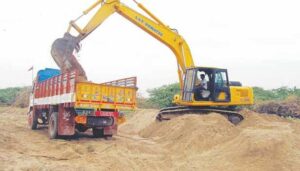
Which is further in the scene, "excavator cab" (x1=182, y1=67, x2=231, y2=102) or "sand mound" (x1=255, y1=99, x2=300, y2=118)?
"sand mound" (x1=255, y1=99, x2=300, y2=118)

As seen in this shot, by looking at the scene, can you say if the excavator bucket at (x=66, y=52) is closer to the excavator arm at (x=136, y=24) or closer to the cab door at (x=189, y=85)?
the excavator arm at (x=136, y=24)

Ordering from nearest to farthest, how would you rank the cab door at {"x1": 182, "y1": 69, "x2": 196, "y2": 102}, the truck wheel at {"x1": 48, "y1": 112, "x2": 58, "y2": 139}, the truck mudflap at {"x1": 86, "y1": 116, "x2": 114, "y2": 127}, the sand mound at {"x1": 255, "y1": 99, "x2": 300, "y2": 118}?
the truck mudflap at {"x1": 86, "y1": 116, "x2": 114, "y2": 127} < the truck wheel at {"x1": 48, "y1": 112, "x2": 58, "y2": 139} < the cab door at {"x1": 182, "y1": 69, "x2": 196, "y2": 102} < the sand mound at {"x1": 255, "y1": 99, "x2": 300, "y2": 118}

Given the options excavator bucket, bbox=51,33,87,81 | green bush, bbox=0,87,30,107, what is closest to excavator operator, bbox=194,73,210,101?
excavator bucket, bbox=51,33,87,81

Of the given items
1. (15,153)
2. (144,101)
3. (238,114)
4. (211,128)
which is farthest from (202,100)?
(144,101)

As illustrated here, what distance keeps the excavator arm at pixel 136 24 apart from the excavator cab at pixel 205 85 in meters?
1.36

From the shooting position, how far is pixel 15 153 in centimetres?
1050

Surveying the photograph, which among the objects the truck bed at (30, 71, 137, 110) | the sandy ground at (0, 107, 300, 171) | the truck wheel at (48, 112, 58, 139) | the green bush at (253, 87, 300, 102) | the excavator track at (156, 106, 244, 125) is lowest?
the sandy ground at (0, 107, 300, 171)

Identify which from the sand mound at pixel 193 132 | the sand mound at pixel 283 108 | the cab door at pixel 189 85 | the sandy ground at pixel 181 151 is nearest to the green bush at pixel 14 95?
the sand mound at pixel 283 108

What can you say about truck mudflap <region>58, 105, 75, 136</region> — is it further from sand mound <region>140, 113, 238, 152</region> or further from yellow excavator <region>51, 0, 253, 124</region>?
sand mound <region>140, 113, 238, 152</region>

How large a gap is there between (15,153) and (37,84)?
336 inches

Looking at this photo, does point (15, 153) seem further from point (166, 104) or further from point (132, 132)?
point (166, 104)

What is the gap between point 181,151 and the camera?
11.9 metres

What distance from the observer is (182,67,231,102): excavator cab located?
54.1 feet

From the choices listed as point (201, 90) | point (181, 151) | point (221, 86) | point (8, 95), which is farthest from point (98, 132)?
point (8, 95)
